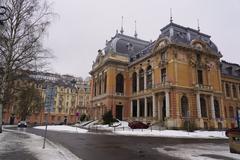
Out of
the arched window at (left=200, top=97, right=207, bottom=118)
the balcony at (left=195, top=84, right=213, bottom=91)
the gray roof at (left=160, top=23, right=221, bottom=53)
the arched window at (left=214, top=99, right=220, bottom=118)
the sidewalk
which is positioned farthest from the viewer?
the arched window at (left=214, top=99, right=220, bottom=118)

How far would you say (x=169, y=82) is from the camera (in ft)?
119

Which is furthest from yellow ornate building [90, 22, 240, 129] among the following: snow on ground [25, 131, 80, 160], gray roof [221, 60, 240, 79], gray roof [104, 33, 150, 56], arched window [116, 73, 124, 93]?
snow on ground [25, 131, 80, 160]

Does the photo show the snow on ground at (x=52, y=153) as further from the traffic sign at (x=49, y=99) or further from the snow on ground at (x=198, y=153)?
the snow on ground at (x=198, y=153)

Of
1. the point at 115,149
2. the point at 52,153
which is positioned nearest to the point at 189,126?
the point at 115,149

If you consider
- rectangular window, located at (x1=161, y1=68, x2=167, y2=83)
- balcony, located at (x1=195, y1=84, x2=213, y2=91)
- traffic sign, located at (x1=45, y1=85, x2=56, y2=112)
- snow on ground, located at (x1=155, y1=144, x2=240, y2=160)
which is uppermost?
rectangular window, located at (x1=161, y1=68, x2=167, y2=83)

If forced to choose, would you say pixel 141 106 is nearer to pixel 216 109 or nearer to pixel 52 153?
pixel 216 109

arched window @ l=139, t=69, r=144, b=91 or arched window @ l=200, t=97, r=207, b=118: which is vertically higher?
arched window @ l=139, t=69, r=144, b=91

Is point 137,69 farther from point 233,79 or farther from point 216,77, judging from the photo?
point 233,79

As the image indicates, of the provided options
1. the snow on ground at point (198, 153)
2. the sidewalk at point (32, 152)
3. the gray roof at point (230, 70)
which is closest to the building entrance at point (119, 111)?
the gray roof at point (230, 70)

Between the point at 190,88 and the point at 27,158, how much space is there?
111ft

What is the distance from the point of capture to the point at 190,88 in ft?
125

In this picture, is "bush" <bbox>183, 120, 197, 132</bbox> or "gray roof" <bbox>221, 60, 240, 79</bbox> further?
"gray roof" <bbox>221, 60, 240, 79</bbox>

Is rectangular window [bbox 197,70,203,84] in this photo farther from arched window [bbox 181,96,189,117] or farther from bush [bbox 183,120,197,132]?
bush [bbox 183,120,197,132]

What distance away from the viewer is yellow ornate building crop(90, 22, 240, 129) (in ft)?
122
